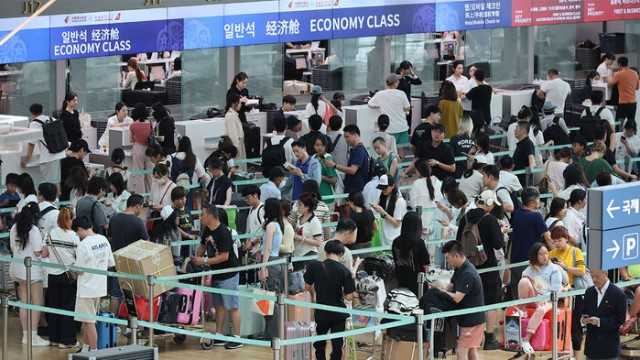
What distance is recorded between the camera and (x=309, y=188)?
14422 mm

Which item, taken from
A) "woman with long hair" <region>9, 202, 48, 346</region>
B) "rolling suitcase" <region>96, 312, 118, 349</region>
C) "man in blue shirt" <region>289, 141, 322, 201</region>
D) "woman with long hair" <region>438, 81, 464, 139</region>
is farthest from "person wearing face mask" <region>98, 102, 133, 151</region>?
"rolling suitcase" <region>96, 312, 118, 349</region>

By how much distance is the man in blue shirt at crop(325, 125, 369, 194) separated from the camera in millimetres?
16406

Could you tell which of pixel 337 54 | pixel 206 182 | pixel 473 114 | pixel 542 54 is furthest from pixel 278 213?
pixel 542 54

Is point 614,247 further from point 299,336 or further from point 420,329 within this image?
point 299,336

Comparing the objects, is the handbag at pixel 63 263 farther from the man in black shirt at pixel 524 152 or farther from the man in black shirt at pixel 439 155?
the man in black shirt at pixel 524 152

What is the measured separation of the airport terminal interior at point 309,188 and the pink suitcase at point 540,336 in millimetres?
18

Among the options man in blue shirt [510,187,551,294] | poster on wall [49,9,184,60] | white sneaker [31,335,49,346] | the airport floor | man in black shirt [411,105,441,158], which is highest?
poster on wall [49,9,184,60]

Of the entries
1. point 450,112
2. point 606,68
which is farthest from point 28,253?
point 606,68

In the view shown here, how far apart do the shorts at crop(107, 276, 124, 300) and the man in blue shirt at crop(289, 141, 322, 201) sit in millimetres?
3077

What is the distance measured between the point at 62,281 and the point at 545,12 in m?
12.6

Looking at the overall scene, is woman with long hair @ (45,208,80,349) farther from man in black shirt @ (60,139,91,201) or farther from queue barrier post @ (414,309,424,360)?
queue barrier post @ (414,309,424,360)

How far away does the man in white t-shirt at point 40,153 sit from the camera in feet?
56.9

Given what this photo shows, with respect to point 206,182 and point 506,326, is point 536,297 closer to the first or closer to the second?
point 506,326

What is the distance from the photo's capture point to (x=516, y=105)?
903 inches
